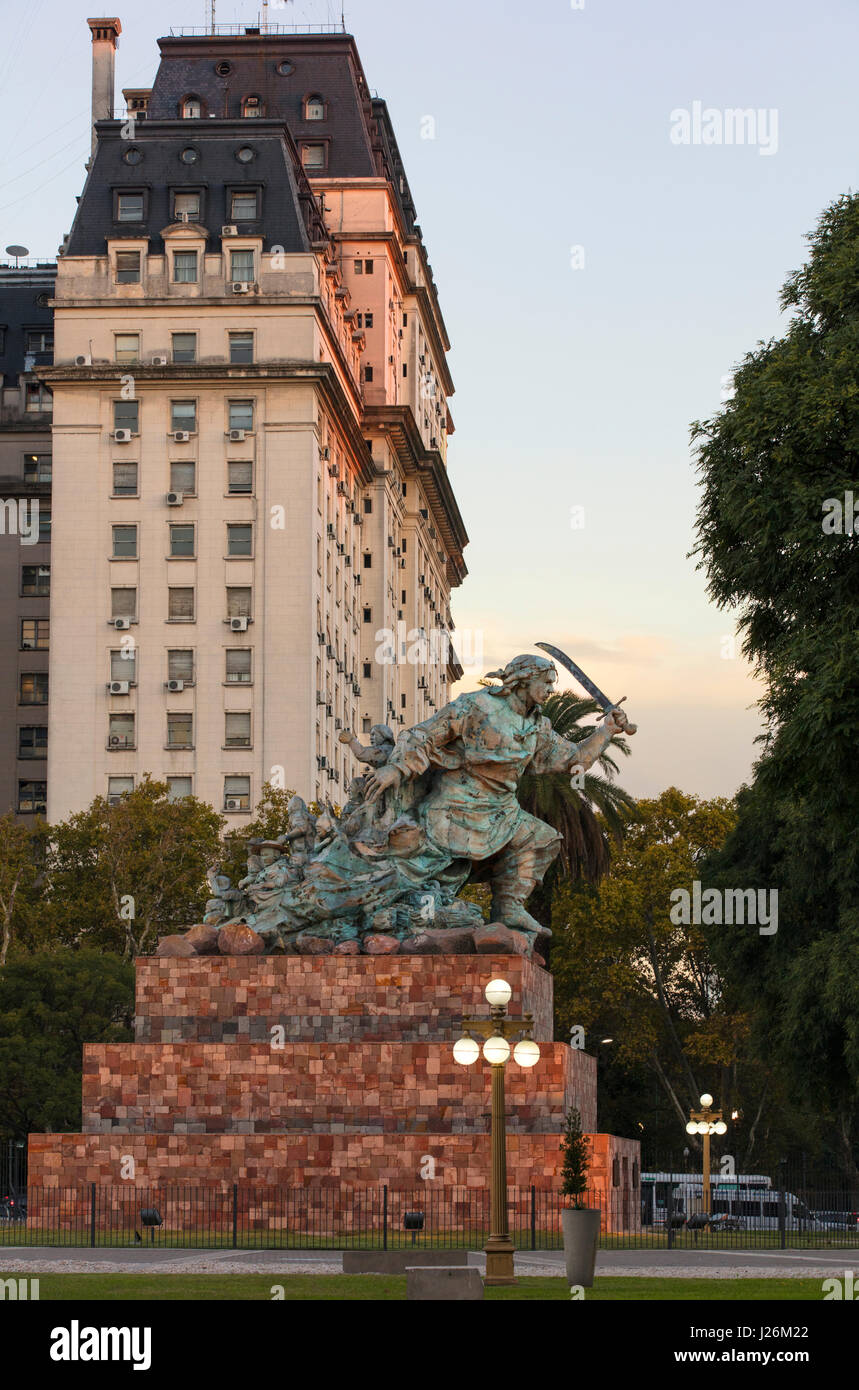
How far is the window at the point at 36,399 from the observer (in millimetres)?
94625

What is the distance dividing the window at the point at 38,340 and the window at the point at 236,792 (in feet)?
88.7

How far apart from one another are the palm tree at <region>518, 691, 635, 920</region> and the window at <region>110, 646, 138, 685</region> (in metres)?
24.8

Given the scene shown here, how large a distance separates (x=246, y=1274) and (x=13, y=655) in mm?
68633

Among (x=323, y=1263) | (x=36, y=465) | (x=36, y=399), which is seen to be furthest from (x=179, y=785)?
(x=323, y=1263)

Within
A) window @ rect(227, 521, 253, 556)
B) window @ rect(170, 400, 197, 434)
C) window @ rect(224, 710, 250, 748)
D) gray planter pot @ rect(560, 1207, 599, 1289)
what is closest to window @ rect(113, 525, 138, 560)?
window @ rect(227, 521, 253, 556)

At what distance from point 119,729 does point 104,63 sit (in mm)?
31796

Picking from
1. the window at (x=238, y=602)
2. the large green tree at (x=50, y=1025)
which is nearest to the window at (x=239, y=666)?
the window at (x=238, y=602)

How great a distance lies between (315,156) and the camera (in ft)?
338

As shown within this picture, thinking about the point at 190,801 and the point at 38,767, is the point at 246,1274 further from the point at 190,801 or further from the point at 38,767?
the point at 38,767

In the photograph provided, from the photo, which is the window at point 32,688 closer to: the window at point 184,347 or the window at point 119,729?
the window at point 119,729

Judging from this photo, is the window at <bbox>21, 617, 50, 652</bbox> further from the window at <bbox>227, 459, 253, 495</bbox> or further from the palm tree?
the palm tree

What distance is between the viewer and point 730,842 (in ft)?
183

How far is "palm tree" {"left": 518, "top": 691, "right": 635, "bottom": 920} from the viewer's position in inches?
2286

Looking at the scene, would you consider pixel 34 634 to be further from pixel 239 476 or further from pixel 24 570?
pixel 239 476
